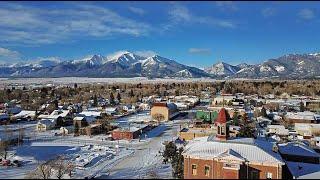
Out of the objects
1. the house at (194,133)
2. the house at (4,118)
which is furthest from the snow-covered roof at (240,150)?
the house at (4,118)

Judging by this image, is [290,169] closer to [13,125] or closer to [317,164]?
[317,164]

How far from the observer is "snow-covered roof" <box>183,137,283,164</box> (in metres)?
20.9

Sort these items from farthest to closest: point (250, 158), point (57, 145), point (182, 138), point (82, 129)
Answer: point (82, 129) < point (182, 138) < point (57, 145) < point (250, 158)

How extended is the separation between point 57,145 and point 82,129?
8.38 m

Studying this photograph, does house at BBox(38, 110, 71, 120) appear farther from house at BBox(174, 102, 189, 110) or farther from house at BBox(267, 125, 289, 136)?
house at BBox(267, 125, 289, 136)

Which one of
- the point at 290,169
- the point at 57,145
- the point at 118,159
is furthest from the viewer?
the point at 57,145

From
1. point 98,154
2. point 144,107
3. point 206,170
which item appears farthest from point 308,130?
point 144,107

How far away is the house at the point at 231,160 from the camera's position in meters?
20.7

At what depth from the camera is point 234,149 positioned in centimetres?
2167

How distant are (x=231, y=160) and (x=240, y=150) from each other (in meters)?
1.04

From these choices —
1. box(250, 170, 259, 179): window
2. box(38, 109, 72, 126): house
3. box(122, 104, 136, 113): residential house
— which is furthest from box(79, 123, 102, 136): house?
box(250, 170, 259, 179): window

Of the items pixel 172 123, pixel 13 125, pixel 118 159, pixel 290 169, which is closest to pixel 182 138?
pixel 118 159

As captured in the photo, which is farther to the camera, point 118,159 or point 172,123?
point 172,123

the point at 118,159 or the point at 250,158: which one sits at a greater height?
the point at 250,158
